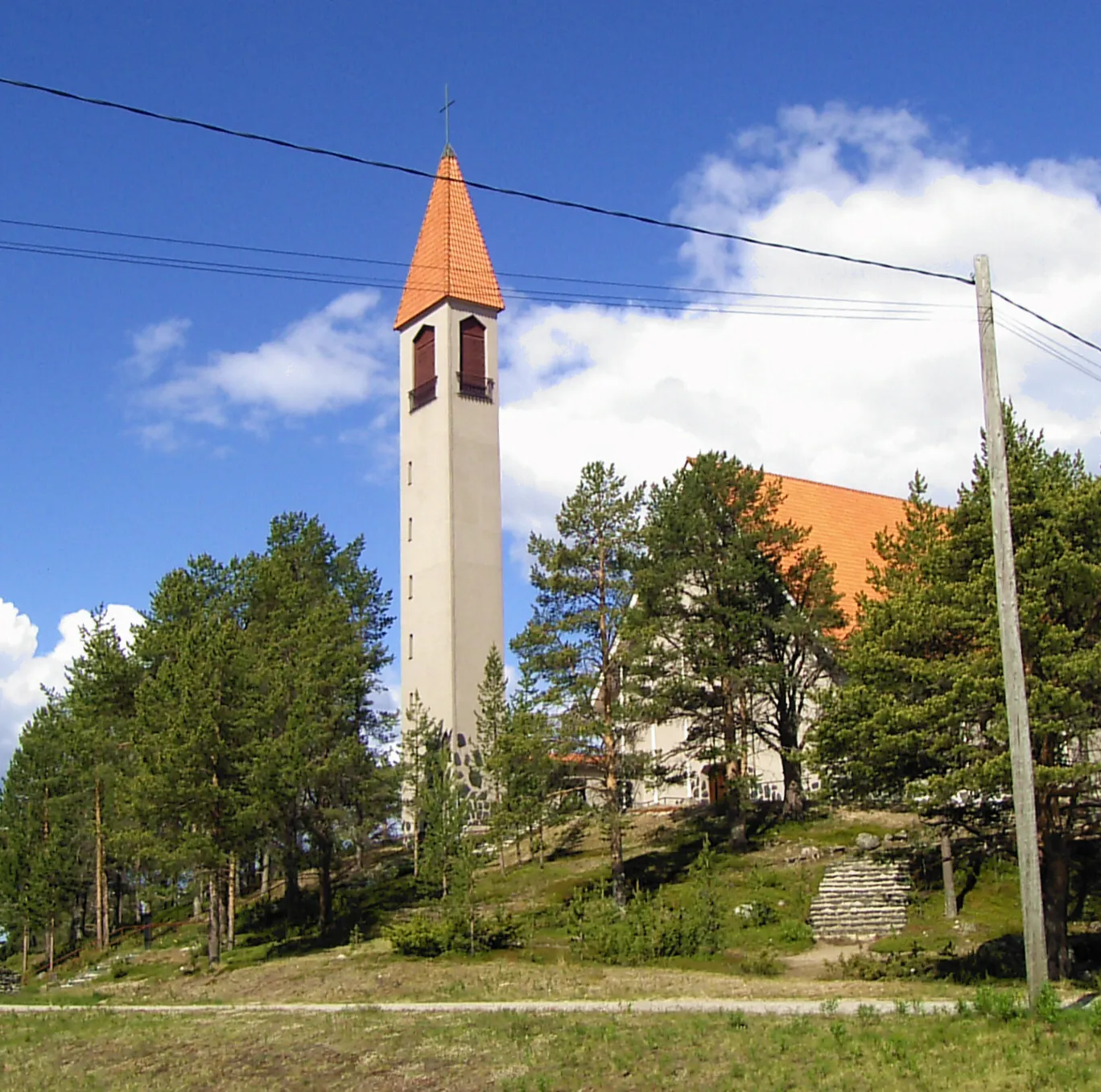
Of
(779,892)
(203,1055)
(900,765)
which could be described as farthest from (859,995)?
(779,892)

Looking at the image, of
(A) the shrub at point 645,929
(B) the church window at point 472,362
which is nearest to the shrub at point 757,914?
(A) the shrub at point 645,929

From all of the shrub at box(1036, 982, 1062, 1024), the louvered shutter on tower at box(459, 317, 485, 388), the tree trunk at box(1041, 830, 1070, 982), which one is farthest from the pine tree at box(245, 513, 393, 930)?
the shrub at box(1036, 982, 1062, 1024)

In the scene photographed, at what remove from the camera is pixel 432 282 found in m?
51.6

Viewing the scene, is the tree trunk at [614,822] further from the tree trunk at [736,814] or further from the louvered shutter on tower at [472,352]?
the louvered shutter on tower at [472,352]

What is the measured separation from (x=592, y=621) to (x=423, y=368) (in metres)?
21.2

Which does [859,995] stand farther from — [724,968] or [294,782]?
[294,782]

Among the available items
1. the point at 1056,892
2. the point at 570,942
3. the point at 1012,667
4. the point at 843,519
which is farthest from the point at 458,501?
the point at 1012,667

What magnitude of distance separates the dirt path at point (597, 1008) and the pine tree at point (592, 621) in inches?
508

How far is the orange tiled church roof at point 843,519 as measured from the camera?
146 feet

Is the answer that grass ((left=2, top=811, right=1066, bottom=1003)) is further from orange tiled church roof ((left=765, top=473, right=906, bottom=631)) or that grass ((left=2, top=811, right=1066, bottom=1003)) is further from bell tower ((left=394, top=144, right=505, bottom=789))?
orange tiled church roof ((left=765, top=473, right=906, bottom=631))

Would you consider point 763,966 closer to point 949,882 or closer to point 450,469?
point 949,882

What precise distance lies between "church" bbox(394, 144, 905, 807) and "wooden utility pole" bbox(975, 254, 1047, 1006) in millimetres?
28365

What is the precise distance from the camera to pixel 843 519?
47.3 m

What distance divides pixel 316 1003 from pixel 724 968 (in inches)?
319
